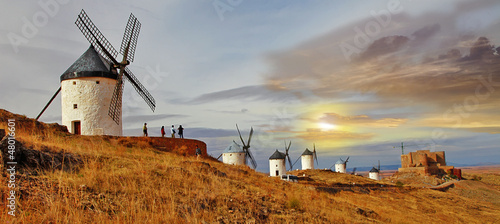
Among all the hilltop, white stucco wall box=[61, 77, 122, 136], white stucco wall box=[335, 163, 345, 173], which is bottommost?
white stucco wall box=[335, 163, 345, 173]

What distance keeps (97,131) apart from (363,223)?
15.9 m

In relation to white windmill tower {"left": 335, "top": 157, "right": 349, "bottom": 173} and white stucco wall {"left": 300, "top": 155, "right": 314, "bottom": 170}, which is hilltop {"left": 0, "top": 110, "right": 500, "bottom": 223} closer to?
white stucco wall {"left": 300, "top": 155, "right": 314, "bottom": 170}

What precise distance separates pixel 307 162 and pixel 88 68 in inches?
1461

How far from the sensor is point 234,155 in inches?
1597

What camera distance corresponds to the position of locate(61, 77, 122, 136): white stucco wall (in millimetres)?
20141

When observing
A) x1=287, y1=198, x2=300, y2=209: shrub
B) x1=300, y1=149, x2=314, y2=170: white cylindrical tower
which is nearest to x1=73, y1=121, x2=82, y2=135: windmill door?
x1=287, y1=198, x2=300, y2=209: shrub

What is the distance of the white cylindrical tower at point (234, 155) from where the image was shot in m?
40.5

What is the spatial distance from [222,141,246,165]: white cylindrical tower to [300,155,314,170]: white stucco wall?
13.5 meters

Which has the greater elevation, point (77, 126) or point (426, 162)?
point (77, 126)

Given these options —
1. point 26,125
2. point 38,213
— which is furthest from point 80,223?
point 26,125

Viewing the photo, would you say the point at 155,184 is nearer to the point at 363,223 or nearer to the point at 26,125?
the point at 363,223

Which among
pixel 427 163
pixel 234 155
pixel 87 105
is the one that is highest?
pixel 87 105

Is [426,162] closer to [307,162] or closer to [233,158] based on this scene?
[307,162]

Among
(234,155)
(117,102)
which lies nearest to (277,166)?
(234,155)
